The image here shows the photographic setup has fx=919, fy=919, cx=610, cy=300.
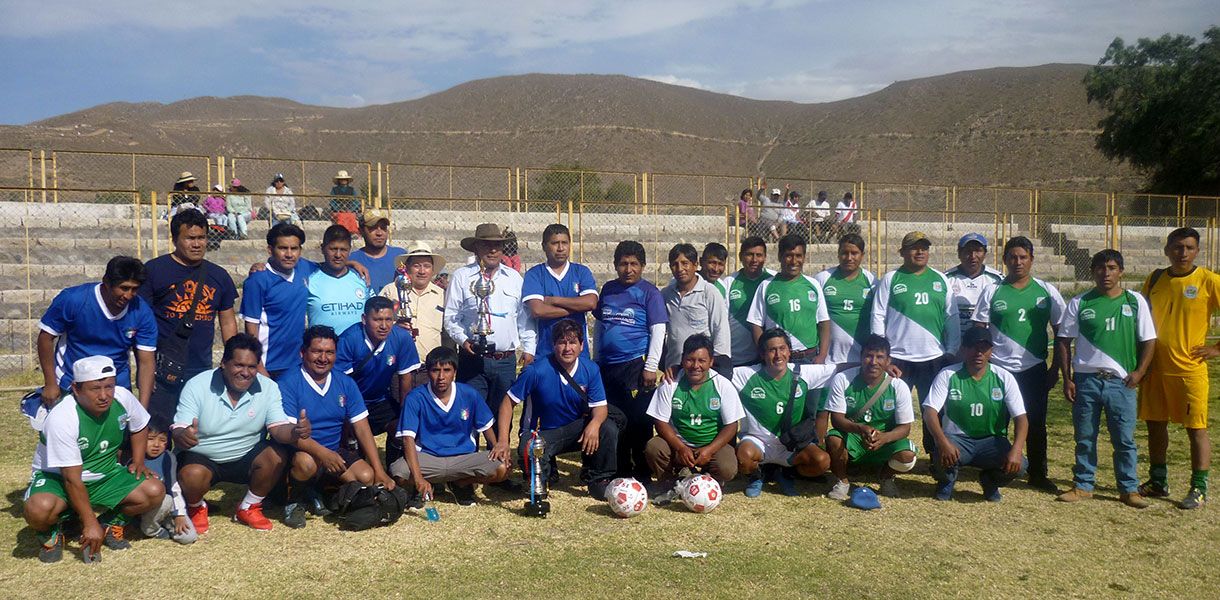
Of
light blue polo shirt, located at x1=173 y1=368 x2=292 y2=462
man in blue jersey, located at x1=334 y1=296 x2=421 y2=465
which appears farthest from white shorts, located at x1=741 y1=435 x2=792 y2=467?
light blue polo shirt, located at x1=173 y1=368 x2=292 y2=462

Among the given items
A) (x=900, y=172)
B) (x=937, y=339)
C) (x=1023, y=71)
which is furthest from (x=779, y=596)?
(x=1023, y=71)

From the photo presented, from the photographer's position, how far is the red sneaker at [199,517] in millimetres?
5410

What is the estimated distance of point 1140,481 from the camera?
6.76 metres

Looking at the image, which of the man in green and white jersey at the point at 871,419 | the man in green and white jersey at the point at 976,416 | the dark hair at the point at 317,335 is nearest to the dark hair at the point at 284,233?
the dark hair at the point at 317,335

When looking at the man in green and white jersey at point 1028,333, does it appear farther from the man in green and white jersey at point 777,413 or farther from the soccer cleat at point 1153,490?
the man in green and white jersey at point 777,413

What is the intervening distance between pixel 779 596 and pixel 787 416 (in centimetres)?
210

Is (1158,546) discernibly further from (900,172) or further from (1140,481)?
(900,172)

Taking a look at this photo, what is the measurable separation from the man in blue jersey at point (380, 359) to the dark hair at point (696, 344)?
1.85 meters

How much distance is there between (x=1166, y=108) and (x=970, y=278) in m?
36.4

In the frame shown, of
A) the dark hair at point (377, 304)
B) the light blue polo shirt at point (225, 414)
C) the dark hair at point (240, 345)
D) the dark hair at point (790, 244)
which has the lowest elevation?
the light blue polo shirt at point (225, 414)

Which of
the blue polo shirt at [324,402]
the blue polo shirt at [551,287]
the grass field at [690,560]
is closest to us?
the grass field at [690,560]

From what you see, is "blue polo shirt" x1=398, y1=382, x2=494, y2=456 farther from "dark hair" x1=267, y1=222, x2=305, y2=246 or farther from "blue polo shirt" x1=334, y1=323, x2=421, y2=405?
"dark hair" x1=267, y1=222, x2=305, y2=246

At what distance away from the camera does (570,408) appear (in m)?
6.25

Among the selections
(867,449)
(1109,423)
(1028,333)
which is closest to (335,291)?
(867,449)
